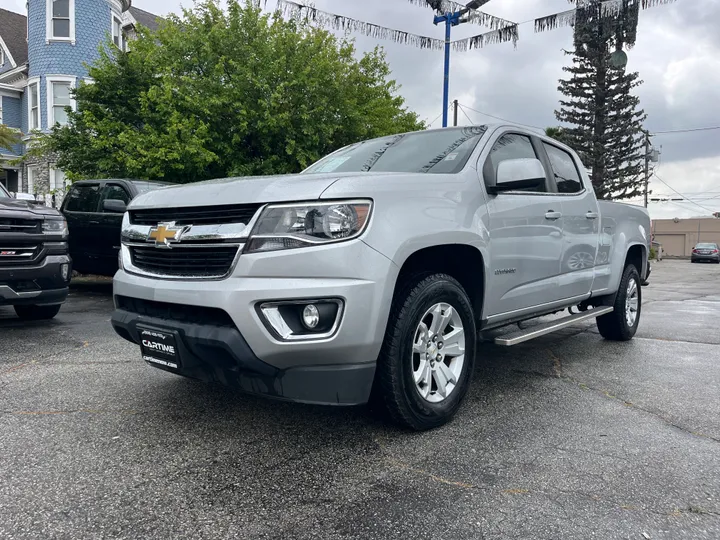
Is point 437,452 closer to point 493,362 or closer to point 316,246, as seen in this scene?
point 316,246

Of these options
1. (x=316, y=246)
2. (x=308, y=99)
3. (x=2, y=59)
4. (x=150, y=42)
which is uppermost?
(x=2, y=59)

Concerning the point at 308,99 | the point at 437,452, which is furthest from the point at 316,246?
the point at 308,99

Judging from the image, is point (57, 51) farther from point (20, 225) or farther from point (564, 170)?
point (564, 170)

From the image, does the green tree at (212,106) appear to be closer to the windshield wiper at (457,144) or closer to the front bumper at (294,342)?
Result: the windshield wiper at (457,144)

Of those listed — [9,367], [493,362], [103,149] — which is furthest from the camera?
[103,149]

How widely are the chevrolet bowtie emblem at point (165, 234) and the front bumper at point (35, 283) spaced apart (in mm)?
3173

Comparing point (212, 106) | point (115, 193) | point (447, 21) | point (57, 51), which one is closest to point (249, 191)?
point (115, 193)

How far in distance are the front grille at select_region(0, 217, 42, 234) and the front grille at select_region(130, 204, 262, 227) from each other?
10.3ft

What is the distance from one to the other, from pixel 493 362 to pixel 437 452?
7.13 ft

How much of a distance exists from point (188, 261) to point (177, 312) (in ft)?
0.88

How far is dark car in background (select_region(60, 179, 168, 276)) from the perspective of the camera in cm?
851

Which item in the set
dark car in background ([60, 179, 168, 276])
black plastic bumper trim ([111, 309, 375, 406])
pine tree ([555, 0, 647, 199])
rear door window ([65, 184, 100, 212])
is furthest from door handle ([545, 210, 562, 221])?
pine tree ([555, 0, 647, 199])

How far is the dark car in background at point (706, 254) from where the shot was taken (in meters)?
40.1

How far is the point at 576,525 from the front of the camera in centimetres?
231
